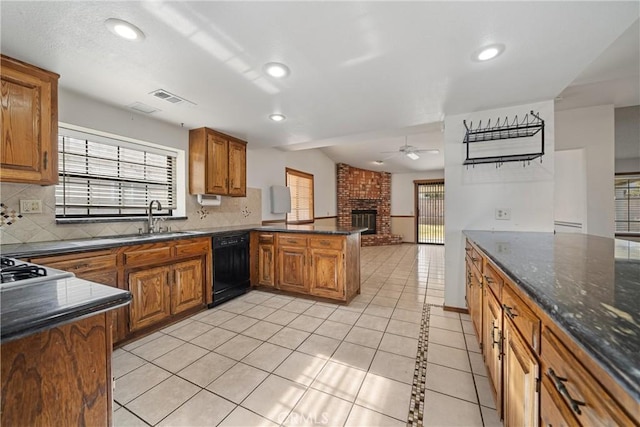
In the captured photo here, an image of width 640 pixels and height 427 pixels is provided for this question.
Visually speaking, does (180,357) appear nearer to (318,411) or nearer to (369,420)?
(318,411)

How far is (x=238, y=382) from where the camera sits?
167 cm

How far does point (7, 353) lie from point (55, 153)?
1941mm

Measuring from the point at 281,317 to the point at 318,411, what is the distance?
1296 millimetres

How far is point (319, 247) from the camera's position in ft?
10.2

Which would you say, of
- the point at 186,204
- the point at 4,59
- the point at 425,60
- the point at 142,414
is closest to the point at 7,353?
the point at 142,414

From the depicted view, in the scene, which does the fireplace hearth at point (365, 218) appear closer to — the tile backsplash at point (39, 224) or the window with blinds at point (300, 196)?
the window with blinds at point (300, 196)

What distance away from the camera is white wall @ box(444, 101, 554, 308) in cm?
248

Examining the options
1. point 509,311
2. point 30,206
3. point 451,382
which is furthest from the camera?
point 30,206

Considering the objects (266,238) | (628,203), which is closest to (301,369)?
(266,238)

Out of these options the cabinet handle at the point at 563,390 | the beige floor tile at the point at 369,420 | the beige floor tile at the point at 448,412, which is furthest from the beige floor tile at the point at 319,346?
the cabinet handle at the point at 563,390

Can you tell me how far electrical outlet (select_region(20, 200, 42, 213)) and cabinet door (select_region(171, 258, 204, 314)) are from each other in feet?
3.70

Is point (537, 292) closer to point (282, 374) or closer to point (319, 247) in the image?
point (282, 374)

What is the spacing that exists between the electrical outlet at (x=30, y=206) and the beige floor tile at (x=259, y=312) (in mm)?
2008

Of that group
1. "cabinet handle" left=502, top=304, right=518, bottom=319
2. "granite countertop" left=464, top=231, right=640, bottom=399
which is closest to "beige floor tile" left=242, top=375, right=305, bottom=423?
"cabinet handle" left=502, top=304, right=518, bottom=319
